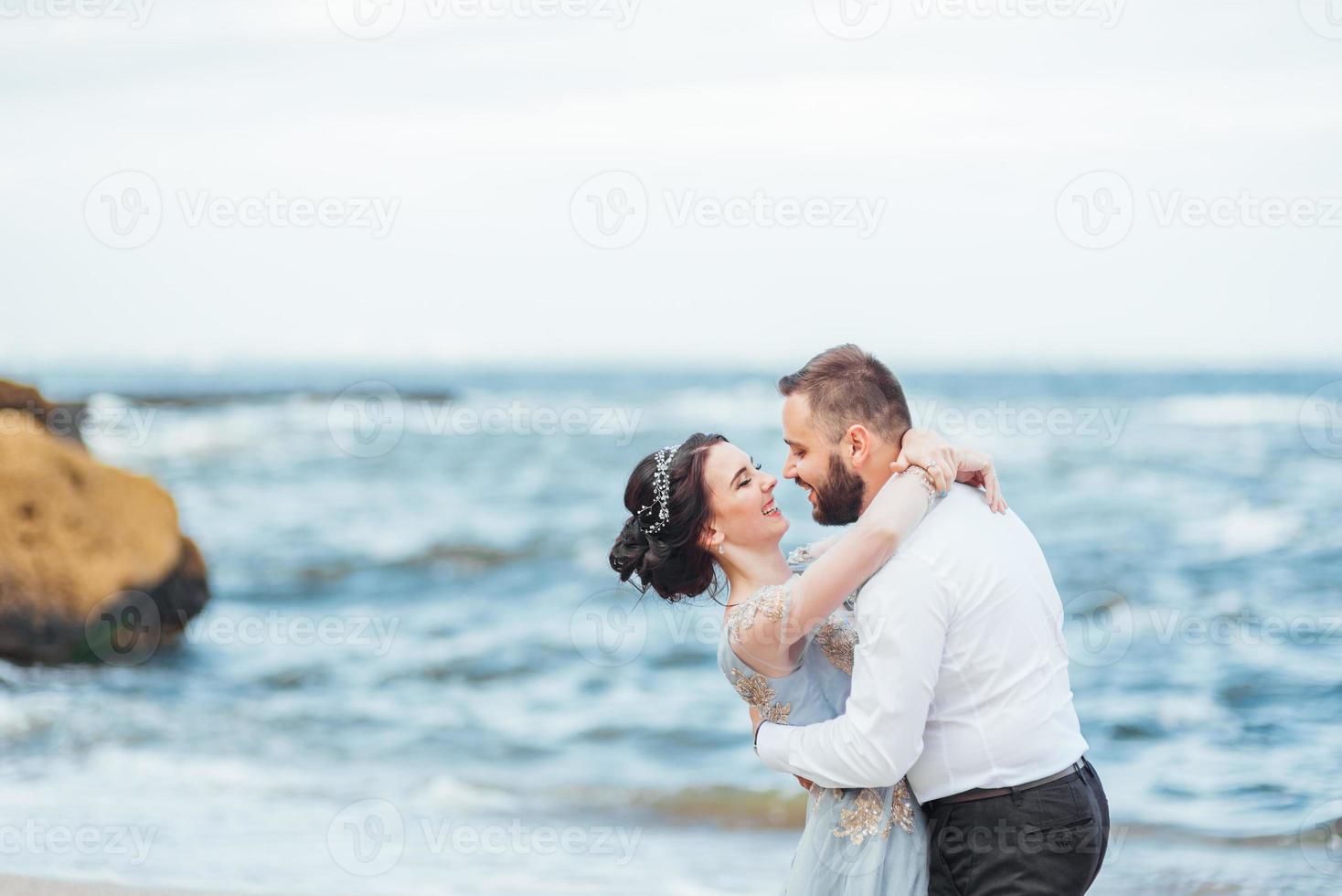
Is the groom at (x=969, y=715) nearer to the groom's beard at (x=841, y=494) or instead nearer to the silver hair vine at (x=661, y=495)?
the groom's beard at (x=841, y=494)

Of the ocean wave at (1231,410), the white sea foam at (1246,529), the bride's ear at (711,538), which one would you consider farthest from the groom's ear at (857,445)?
the ocean wave at (1231,410)

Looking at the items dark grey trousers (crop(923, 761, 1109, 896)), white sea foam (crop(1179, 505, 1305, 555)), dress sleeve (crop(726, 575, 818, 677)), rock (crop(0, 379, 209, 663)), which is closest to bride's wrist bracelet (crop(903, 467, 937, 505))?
dress sleeve (crop(726, 575, 818, 677))

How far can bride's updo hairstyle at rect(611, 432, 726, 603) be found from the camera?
262 centimetres

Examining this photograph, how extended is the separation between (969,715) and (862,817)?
12.1 inches

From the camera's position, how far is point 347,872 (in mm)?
4918

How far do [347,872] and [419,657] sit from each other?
5.52 m

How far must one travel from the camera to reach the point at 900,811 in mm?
2330

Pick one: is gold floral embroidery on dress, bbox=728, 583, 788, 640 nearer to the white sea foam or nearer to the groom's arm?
the groom's arm

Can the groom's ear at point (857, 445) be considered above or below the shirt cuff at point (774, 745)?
above

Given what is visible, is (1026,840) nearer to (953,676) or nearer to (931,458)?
(953,676)

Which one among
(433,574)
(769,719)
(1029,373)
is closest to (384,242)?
(433,574)

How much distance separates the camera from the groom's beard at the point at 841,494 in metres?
2.42

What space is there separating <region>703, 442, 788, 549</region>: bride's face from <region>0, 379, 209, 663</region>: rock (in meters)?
Answer: 6.07

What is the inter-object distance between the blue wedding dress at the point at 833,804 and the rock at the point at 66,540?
6.16m
